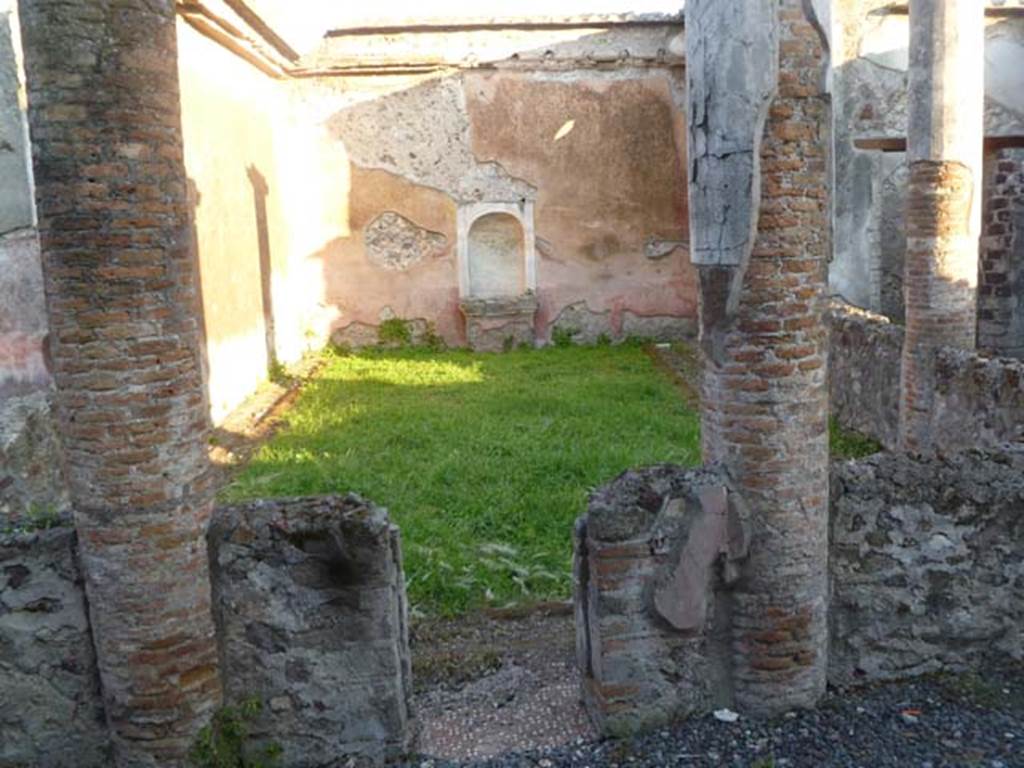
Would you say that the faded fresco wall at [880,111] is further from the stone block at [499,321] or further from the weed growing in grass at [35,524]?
the weed growing in grass at [35,524]

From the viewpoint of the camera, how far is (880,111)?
1330cm

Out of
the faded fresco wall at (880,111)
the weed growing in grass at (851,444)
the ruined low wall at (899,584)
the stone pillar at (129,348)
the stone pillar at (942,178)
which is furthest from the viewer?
the faded fresco wall at (880,111)

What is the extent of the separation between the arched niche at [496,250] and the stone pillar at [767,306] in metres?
10.3

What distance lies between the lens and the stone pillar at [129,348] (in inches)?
129

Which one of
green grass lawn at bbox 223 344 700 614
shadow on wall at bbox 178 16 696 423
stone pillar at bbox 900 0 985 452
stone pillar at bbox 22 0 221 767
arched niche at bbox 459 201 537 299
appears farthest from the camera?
arched niche at bbox 459 201 537 299

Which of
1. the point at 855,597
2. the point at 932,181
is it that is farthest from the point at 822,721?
the point at 932,181

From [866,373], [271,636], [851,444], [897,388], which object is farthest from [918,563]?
[866,373]

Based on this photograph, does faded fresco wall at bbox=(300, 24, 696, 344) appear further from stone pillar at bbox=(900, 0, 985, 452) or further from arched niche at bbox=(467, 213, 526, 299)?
stone pillar at bbox=(900, 0, 985, 452)

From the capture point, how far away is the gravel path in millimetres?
3576

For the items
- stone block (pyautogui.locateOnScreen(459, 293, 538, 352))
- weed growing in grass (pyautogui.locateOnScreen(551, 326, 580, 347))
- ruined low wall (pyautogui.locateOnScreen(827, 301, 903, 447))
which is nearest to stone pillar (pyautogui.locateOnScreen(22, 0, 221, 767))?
ruined low wall (pyautogui.locateOnScreen(827, 301, 903, 447))

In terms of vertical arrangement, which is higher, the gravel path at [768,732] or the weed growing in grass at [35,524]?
the weed growing in grass at [35,524]

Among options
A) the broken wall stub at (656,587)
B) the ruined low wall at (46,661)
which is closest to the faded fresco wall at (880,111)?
the broken wall stub at (656,587)

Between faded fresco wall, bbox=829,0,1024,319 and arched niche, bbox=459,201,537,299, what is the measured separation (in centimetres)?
423

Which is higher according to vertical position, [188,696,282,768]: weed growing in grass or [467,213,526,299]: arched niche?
[467,213,526,299]: arched niche
